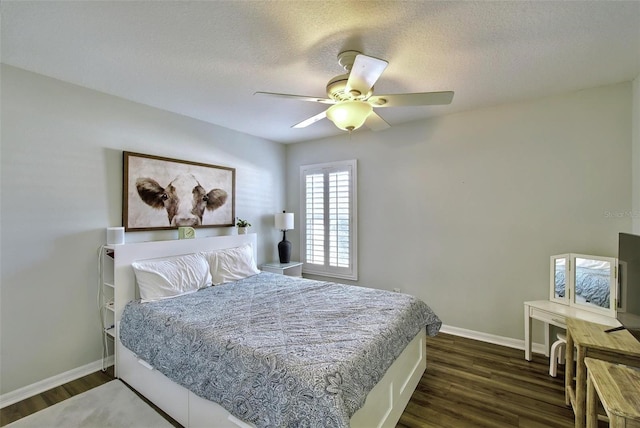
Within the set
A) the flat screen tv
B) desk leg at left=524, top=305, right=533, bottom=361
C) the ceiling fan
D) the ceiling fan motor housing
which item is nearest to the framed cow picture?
the ceiling fan

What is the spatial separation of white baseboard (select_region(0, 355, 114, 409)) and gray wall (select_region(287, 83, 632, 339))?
10.2 feet

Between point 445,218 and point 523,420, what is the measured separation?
2.00 meters

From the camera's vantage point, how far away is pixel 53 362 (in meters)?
2.42

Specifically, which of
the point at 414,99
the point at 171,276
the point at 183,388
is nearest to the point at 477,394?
the point at 183,388

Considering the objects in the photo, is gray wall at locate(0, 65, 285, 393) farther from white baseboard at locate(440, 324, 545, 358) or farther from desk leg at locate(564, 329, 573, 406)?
desk leg at locate(564, 329, 573, 406)

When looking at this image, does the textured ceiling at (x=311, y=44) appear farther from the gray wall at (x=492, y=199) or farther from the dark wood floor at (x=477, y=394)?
the dark wood floor at (x=477, y=394)

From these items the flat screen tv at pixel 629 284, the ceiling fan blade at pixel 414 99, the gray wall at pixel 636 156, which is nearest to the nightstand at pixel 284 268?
the ceiling fan blade at pixel 414 99

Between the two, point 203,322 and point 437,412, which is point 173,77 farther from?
point 437,412

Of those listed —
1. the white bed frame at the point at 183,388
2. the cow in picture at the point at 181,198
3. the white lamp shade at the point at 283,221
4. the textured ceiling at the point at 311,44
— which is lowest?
the white bed frame at the point at 183,388

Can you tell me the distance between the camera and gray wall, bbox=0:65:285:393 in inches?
87.4

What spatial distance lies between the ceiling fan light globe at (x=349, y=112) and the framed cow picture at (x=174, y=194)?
6.98 feet

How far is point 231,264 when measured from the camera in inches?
130

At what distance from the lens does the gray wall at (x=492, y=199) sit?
2637 mm

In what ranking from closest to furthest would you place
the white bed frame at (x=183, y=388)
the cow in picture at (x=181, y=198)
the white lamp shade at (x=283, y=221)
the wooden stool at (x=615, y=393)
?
the wooden stool at (x=615, y=393), the white bed frame at (x=183, y=388), the cow in picture at (x=181, y=198), the white lamp shade at (x=283, y=221)
